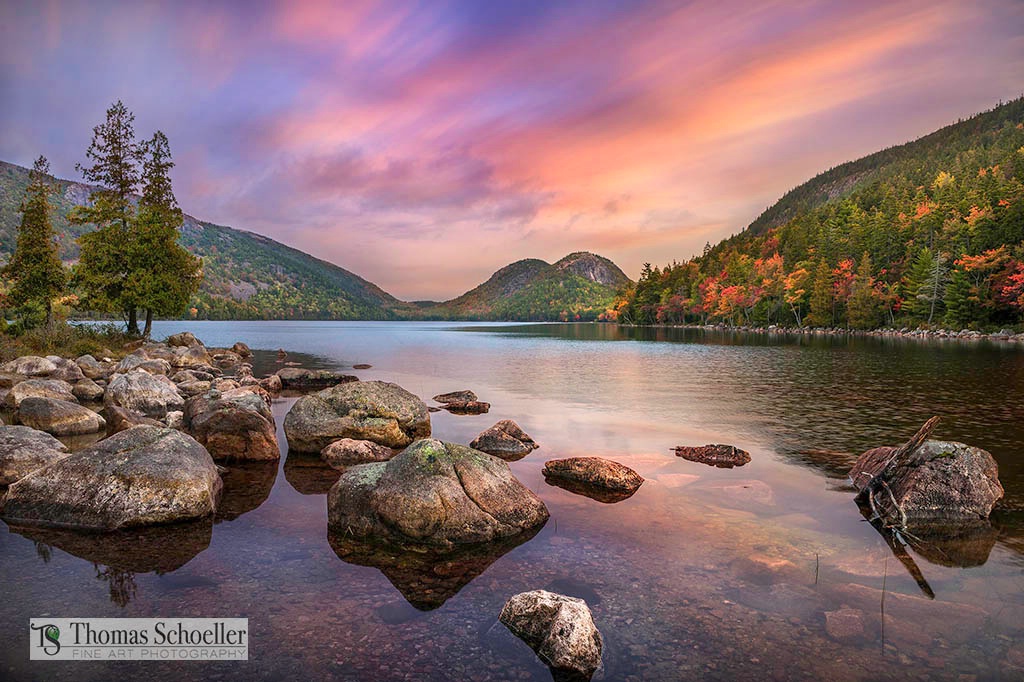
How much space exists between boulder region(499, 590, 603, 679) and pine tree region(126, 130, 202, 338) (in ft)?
177

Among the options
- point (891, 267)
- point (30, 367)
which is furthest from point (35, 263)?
point (891, 267)

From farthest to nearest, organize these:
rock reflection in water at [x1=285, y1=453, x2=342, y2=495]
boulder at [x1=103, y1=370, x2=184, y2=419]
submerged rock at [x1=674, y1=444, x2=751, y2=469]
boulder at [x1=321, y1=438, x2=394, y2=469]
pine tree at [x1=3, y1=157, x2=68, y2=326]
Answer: pine tree at [x1=3, y1=157, x2=68, y2=326] < boulder at [x1=103, y1=370, x2=184, y2=419] < submerged rock at [x1=674, y1=444, x2=751, y2=469] < boulder at [x1=321, y1=438, x2=394, y2=469] < rock reflection in water at [x1=285, y1=453, x2=342, y2=495]

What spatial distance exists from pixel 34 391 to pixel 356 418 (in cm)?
1368

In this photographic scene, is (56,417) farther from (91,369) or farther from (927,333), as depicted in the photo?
(927,333)

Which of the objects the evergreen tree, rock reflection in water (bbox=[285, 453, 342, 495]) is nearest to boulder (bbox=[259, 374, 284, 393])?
rock reflection in water (bbox=[285, 453, 342, 495])

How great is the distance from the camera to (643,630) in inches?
278

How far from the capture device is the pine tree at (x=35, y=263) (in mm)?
39688

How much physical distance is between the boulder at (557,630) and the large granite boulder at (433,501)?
2957 millimetres

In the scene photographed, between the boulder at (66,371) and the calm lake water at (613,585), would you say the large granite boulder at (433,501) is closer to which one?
the calm lake water at (613,585)

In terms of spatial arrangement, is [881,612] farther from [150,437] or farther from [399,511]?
[150,437]

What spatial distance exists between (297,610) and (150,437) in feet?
22.0

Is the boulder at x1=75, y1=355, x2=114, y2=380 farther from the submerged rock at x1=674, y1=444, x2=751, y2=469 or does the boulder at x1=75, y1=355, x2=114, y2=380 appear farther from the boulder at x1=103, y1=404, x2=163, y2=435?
the submerged rock at x1=674, y1=444, x2=751, y2=469

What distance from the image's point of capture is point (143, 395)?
20984 mm

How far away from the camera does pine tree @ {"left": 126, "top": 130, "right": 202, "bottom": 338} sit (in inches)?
1884
